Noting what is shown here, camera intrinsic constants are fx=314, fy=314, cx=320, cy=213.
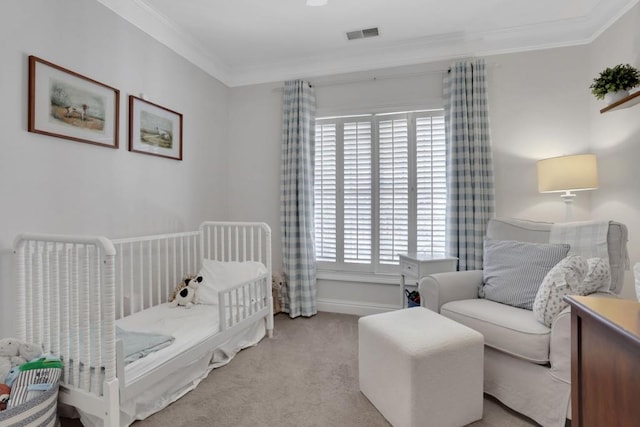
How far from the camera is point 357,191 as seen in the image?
3.16 meters

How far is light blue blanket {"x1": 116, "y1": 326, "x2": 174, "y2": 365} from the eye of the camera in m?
1.54

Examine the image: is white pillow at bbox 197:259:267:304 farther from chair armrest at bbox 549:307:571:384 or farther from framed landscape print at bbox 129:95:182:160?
chair armrest at bbox 549:307:571:384

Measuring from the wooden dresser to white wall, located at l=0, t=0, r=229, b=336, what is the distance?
2.40 meters

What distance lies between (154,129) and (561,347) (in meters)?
2.93

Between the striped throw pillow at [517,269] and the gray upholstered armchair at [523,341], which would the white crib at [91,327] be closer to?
the gray upholstered armchair at [523,341]

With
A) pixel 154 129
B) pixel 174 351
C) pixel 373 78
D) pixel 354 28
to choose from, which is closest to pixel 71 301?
pixel 174 351

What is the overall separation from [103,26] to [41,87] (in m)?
0.66

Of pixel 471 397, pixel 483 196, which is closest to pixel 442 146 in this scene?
pixel 483 196

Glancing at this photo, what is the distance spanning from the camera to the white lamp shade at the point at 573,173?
225 centimetres

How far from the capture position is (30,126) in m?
1.67

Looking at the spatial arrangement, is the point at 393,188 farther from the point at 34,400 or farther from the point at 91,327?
the point at 34,400

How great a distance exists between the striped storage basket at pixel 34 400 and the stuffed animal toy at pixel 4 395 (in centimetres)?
2

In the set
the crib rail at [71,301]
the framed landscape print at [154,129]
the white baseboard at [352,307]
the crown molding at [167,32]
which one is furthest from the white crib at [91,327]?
the crown molding at [167,32]

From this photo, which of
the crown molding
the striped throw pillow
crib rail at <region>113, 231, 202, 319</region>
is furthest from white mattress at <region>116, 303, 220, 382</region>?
the crown molding
